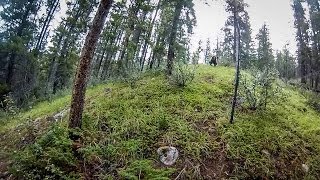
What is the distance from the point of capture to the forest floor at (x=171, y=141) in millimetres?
5996

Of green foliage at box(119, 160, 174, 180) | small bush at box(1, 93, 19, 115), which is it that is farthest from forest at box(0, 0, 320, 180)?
small bush at box(1, 93, 19, 115)

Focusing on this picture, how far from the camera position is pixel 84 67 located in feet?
22.0

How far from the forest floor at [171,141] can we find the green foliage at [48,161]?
0.02m

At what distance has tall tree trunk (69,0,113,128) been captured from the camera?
6.67 m

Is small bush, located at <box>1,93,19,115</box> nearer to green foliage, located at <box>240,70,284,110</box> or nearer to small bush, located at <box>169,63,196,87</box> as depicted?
small bush, located at <box>169,63,196,87</box>

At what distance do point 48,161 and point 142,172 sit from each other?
68.9 inches

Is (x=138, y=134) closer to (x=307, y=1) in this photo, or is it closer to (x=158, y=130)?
(x=158, y=130)

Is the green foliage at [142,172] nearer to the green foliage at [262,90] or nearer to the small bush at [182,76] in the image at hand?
the green foliage at [262,90]

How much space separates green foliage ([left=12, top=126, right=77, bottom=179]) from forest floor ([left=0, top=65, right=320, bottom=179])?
0.02 metres

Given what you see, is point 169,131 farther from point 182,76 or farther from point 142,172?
point 182,76

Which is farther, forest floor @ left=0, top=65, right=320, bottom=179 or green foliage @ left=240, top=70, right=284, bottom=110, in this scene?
green foliage @ left=240, top=70, right=284, bottom=110

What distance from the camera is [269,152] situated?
6785 millimetres

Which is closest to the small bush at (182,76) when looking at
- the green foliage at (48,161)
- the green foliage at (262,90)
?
the green foliage at (262,90)

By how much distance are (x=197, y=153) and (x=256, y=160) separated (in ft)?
4.04
